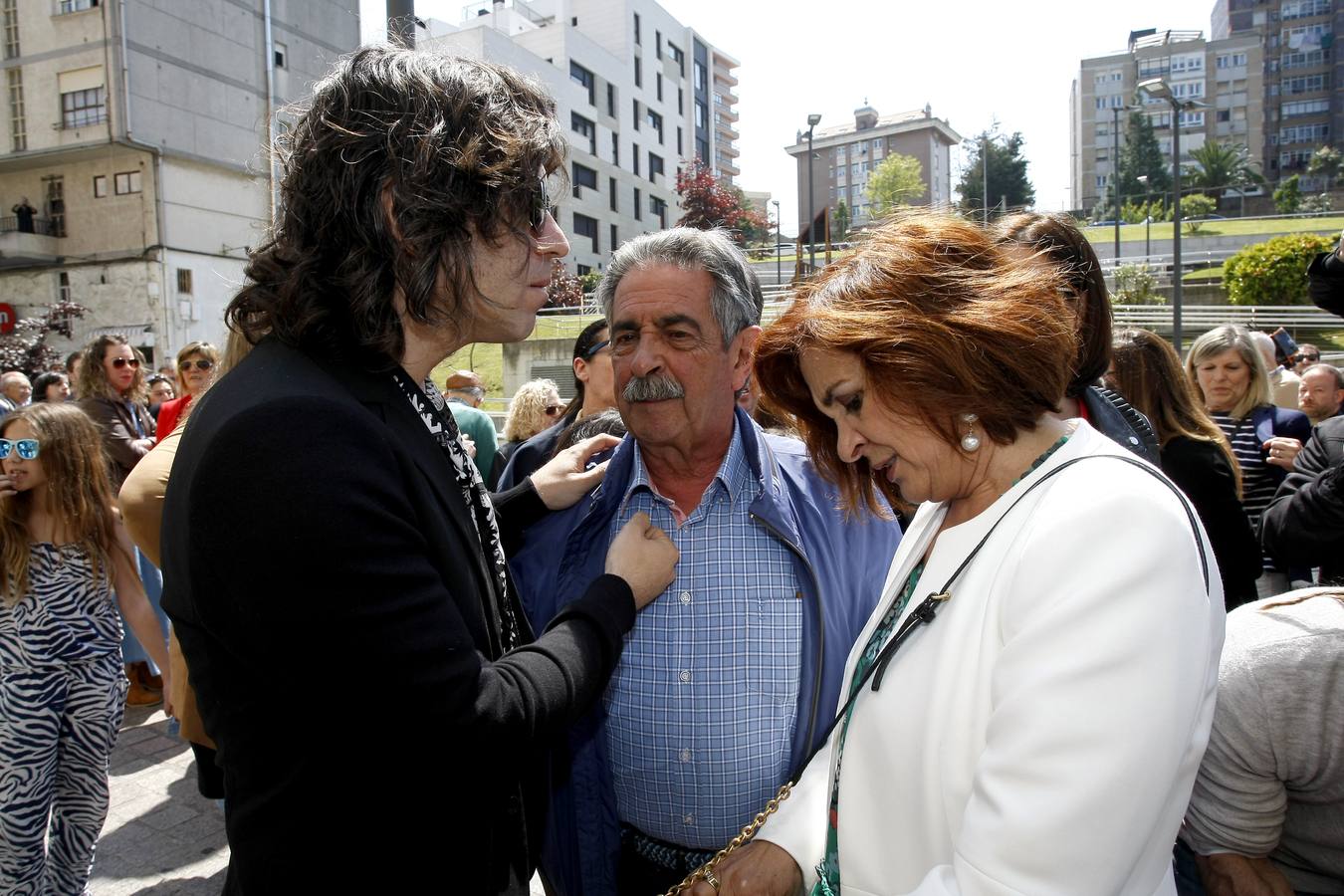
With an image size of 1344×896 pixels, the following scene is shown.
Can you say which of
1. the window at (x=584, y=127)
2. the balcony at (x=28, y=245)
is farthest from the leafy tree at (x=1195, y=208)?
the balcony at (x=28, y=245)

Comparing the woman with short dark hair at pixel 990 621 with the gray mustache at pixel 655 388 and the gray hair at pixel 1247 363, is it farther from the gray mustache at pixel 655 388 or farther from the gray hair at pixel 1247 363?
the gray hair at pixel 1247 363

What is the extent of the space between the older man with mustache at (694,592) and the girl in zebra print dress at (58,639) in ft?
6.56

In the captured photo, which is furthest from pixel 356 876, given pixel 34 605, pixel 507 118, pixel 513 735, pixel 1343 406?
pixel 1343 406

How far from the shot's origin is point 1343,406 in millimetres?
6133

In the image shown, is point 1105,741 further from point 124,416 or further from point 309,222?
point 124,416

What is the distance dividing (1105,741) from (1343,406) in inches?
258

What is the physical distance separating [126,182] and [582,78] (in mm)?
27553

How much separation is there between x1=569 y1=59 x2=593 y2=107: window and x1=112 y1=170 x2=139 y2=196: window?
25054 mm

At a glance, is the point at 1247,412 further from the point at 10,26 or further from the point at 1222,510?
the point at 10,26

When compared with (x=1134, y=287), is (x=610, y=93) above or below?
above

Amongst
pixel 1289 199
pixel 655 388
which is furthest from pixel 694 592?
pixel 1289 199

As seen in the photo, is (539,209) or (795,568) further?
(795,568)

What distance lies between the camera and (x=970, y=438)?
150 centimetres

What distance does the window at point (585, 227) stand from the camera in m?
46.6
